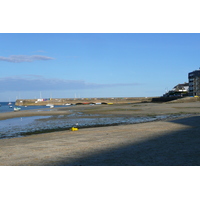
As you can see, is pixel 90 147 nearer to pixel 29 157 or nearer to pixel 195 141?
pixel 29 157

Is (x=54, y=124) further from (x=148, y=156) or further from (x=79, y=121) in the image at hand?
(x=148, y=156)

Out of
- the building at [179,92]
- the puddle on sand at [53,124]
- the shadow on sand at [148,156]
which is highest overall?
the building at [179,92]

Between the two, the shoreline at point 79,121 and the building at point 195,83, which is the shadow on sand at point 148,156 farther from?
the building at point 195,83

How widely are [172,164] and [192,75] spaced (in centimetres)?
11915

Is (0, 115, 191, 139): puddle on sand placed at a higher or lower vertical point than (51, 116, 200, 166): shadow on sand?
lower

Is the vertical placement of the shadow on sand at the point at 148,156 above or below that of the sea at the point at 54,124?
above

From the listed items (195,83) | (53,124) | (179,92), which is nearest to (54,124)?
(53,124)

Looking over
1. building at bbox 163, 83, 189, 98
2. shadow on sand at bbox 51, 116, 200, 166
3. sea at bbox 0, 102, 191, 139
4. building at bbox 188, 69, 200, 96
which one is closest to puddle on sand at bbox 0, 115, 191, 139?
sea at bbox 0, 102, 191, 139

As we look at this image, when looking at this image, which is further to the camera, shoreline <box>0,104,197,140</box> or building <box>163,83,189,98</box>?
building <box>163,83,189,98</box>

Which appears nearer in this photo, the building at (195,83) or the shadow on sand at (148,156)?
the shadow on sand at (148,156)

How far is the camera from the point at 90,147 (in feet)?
33.5

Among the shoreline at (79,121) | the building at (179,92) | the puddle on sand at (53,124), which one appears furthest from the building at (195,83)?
the puddle on sand at (53,124)

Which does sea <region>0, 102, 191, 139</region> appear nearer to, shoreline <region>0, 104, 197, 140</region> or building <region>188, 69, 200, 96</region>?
shoreline <region>0, 104, 197, 140</region>

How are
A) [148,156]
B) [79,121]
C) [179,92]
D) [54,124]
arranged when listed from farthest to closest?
[179,92], [79,121], [54,124], [148,156]
